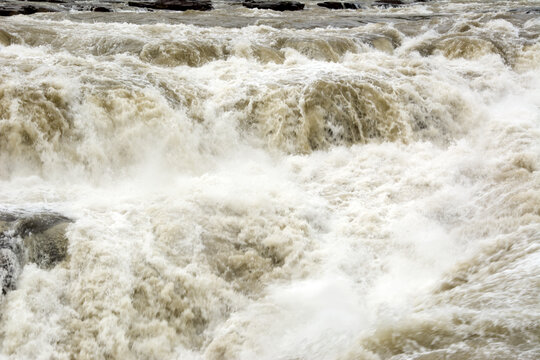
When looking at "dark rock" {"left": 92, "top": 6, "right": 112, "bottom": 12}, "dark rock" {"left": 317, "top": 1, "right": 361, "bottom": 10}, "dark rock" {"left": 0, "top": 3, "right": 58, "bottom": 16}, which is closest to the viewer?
"dark rock" {"left": 0, "top": 3, "right": 58, "bottom": 16}

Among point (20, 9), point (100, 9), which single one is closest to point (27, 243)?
point (20, 9)

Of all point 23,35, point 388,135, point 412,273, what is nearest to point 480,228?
point 412,273

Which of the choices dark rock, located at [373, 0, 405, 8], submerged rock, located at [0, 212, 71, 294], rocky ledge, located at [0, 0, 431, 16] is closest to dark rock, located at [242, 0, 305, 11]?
rocky ledge, located at [0, 0, 431, 16]

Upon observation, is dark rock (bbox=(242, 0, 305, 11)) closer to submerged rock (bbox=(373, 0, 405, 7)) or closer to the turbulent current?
submerged rock (bbox=(373, 0, 405, 7))

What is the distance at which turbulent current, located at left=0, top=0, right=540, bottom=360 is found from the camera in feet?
12.9

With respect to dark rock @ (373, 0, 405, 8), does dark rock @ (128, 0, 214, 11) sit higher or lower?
lower

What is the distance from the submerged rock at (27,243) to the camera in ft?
13.6

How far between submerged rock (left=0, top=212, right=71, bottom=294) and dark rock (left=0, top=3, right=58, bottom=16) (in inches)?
526

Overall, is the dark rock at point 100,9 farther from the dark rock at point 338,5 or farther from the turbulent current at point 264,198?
the dark rock at point 338,5

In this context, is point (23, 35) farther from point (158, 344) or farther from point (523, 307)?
point (523, 307)

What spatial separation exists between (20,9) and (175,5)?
21.9 ft

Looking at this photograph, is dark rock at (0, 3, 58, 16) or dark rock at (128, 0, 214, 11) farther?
dark rock at (128, 0, 214, 11)

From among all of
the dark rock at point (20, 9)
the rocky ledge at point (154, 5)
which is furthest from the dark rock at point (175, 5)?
the dark rock at point (20, 9)

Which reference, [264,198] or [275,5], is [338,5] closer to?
[275,5]
